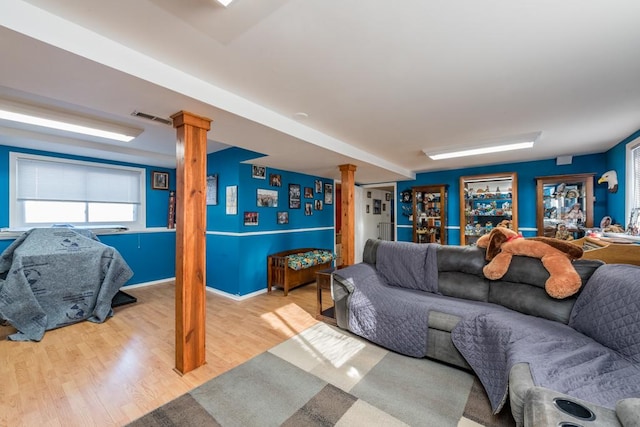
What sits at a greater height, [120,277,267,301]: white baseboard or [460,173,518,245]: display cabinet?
[460,173,518,245]: display cabinet

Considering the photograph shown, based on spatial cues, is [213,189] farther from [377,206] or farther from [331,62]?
[377,206]

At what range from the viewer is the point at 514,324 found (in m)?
1.94

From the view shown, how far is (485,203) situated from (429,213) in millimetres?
1094

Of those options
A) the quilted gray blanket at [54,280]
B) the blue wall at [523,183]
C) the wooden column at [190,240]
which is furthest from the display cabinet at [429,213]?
the quilted gray blanket at [54,280]

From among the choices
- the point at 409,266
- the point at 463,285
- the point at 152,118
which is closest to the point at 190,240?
the point at 152,118

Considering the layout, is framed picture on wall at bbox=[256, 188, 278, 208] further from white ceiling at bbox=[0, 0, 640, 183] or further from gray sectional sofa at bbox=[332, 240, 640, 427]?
gray sectional sofa at bbox=[332, 240, 640, 427]

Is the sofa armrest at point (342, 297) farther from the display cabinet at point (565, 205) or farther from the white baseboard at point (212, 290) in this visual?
the display cabinet at point (565, 205)

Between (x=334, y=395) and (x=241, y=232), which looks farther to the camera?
(x=241, y=232)

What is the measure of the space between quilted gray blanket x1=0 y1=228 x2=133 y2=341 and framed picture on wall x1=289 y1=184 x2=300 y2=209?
270 centimetres

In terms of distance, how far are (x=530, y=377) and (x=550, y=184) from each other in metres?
4.56

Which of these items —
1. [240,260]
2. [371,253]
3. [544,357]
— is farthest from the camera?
[240,260]

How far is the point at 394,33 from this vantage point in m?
1.45

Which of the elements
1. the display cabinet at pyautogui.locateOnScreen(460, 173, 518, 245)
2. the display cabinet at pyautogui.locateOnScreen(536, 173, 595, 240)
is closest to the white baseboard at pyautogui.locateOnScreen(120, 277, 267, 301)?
the display cabinet at pyautogui.locateOnScreen(460, 173, 518, 245)

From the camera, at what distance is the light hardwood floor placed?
1753 mm
